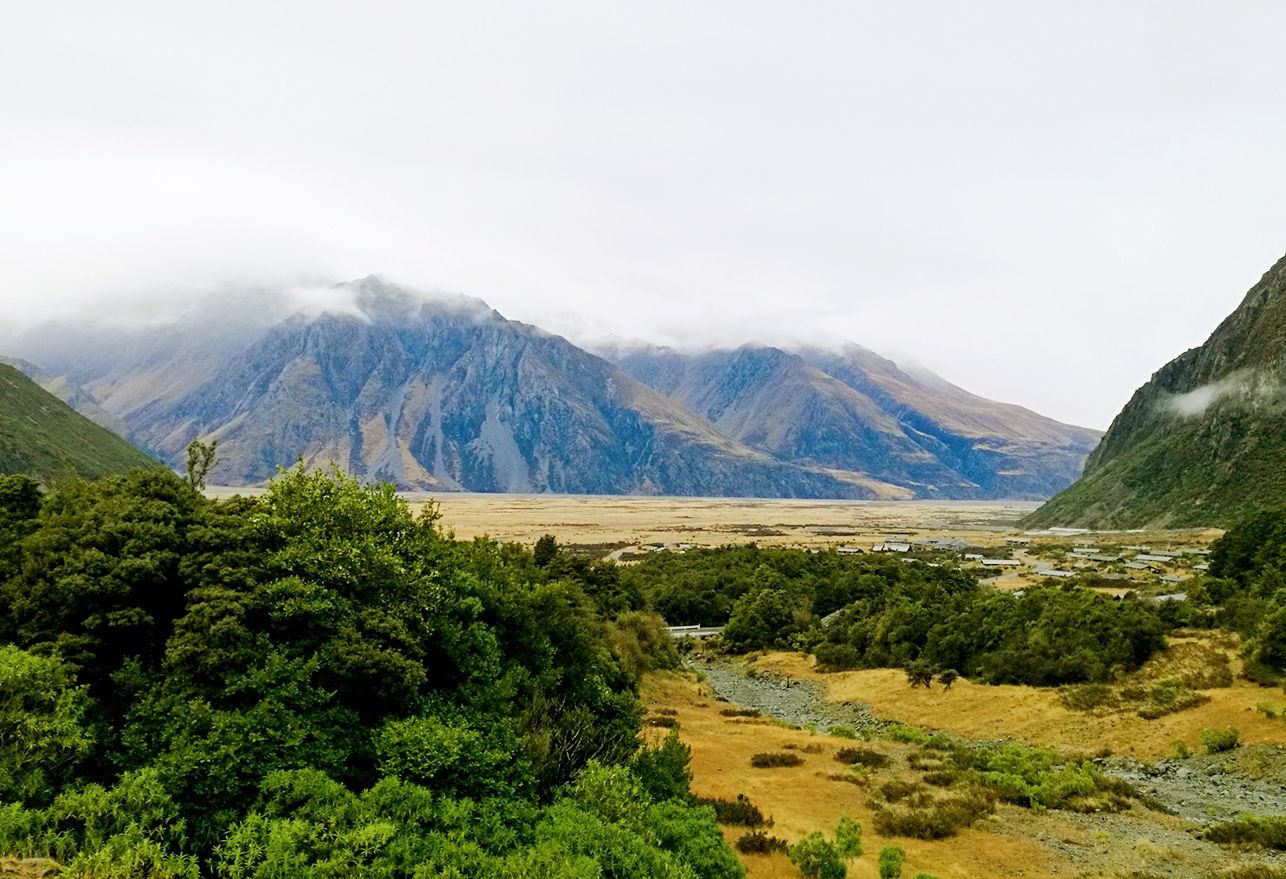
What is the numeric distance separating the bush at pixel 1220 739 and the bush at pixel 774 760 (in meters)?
16.8

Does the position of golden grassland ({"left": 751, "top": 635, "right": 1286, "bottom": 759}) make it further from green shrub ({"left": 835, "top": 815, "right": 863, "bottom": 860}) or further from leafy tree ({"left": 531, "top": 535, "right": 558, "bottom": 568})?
leafy tree ({"left": 531, "top": 535, "right": 558, "bottom": 568})

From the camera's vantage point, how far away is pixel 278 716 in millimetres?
14055

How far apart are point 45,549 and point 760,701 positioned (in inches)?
1644

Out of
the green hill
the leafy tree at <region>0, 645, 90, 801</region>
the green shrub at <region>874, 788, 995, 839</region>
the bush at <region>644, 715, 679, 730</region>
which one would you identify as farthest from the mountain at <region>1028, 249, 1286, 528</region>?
the green hill

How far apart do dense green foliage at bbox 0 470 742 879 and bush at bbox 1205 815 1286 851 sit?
16.4 meters

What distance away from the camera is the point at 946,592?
61.2 meters

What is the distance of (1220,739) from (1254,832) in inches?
398

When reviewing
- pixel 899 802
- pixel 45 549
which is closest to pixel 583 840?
pixel 45 549

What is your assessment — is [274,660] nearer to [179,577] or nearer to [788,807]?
[179,577]

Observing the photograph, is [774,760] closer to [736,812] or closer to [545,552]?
[736,812]

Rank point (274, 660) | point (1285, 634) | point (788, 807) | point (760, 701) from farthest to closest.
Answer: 1. point (760, 701)
2. point (1285, 634)
3. point (788, 807)
4. point (274, 660)

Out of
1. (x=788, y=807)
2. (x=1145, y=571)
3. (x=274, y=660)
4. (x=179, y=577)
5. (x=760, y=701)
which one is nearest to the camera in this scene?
(x=274, y=660)

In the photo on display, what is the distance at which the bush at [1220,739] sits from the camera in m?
29.0

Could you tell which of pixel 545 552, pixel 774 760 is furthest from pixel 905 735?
pixel 545 552
